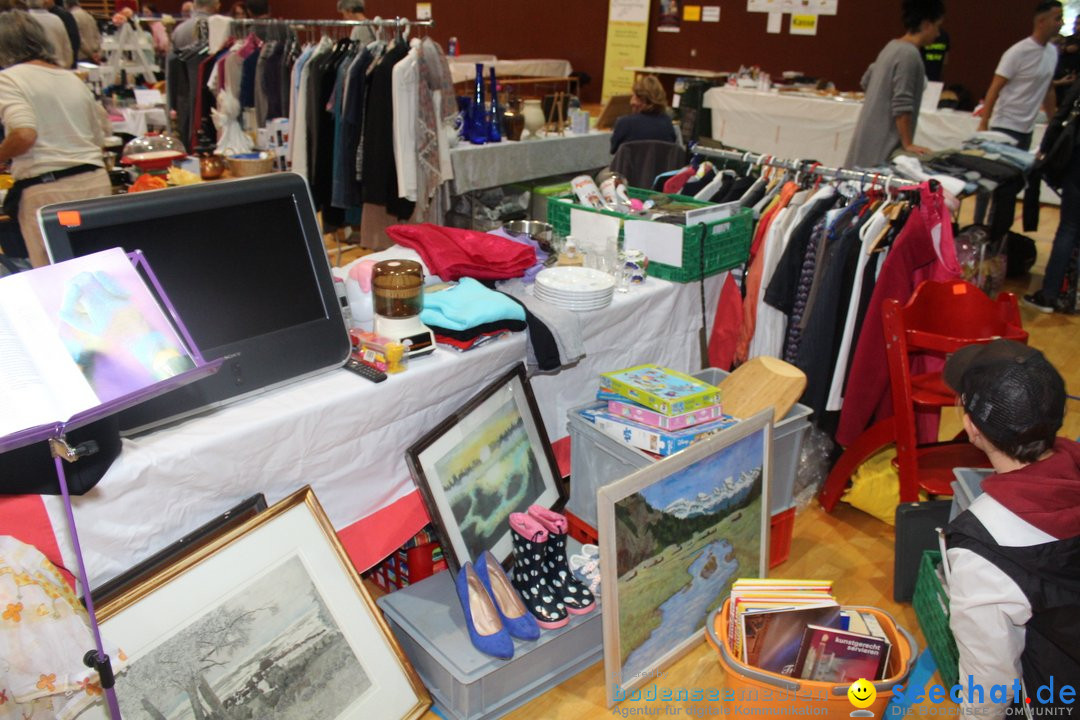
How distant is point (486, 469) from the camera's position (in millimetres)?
2148

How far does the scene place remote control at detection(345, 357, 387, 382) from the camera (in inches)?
74.6

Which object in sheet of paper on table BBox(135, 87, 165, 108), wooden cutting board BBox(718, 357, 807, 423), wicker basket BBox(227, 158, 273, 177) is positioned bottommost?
wooden cutting board BBox(718, 357, 807, 423)

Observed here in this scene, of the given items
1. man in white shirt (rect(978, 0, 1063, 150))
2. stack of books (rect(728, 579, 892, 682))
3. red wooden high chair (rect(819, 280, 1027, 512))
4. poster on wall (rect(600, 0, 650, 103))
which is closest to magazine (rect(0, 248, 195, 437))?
stack of books (rect(728, 579, 892, 682))

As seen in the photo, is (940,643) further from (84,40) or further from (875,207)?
(84,40)

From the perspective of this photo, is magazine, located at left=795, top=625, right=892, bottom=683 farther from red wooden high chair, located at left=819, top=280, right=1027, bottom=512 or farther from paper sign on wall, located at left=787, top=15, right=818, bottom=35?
paper sign on wall, located at left=787, top=15, right=818, bottom=35

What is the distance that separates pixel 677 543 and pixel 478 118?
3.26 metres

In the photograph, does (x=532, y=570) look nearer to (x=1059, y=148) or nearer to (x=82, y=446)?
(x=82, y=446)

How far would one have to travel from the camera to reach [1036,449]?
5.55 ft

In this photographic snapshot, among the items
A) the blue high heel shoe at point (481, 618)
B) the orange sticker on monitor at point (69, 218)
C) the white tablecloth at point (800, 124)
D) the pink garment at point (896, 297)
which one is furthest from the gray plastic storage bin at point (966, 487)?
the white tablecloth at point (800, 124)

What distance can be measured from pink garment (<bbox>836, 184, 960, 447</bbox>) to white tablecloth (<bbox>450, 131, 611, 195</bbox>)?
8.27 feet

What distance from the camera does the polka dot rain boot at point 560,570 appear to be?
6.57 ft

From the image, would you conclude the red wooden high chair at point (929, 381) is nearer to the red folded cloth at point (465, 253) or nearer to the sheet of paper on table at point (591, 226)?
the sheet of paper on table at point (591, 226)

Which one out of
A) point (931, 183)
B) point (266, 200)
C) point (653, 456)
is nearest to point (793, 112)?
point (931, 183)

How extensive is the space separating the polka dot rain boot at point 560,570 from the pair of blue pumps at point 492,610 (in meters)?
0.11
